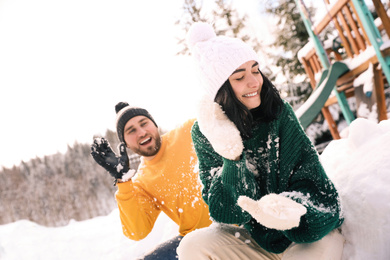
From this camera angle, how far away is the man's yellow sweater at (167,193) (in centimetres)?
220

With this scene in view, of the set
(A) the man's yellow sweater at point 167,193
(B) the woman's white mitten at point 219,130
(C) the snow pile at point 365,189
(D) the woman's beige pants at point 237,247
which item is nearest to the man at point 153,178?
(A) the man's yellow sweater at point 167,193

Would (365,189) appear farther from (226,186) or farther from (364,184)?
(226,186)

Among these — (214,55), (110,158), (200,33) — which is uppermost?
(200,33)

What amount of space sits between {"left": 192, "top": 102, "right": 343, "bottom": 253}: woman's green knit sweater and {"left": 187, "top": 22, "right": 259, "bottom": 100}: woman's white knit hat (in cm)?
33

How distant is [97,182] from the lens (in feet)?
40.0

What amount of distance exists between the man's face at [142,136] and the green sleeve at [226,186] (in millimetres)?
1026

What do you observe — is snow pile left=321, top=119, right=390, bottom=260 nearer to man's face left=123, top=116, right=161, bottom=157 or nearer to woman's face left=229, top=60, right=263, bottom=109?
woman's face left=229, top=60, right=263, bottom=109

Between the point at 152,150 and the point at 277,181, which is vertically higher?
the point at 152,150

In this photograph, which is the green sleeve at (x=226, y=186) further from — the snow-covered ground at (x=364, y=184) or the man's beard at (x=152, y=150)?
the man's beard at (x=152, y=150)

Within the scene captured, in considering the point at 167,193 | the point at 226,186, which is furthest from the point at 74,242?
the point at 226,186

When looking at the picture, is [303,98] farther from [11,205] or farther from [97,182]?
[11,205]

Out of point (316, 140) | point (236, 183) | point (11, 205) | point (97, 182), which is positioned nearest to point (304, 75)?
point (316, 140)

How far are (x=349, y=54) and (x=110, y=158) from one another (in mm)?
3889

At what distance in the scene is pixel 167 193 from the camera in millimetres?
2307
